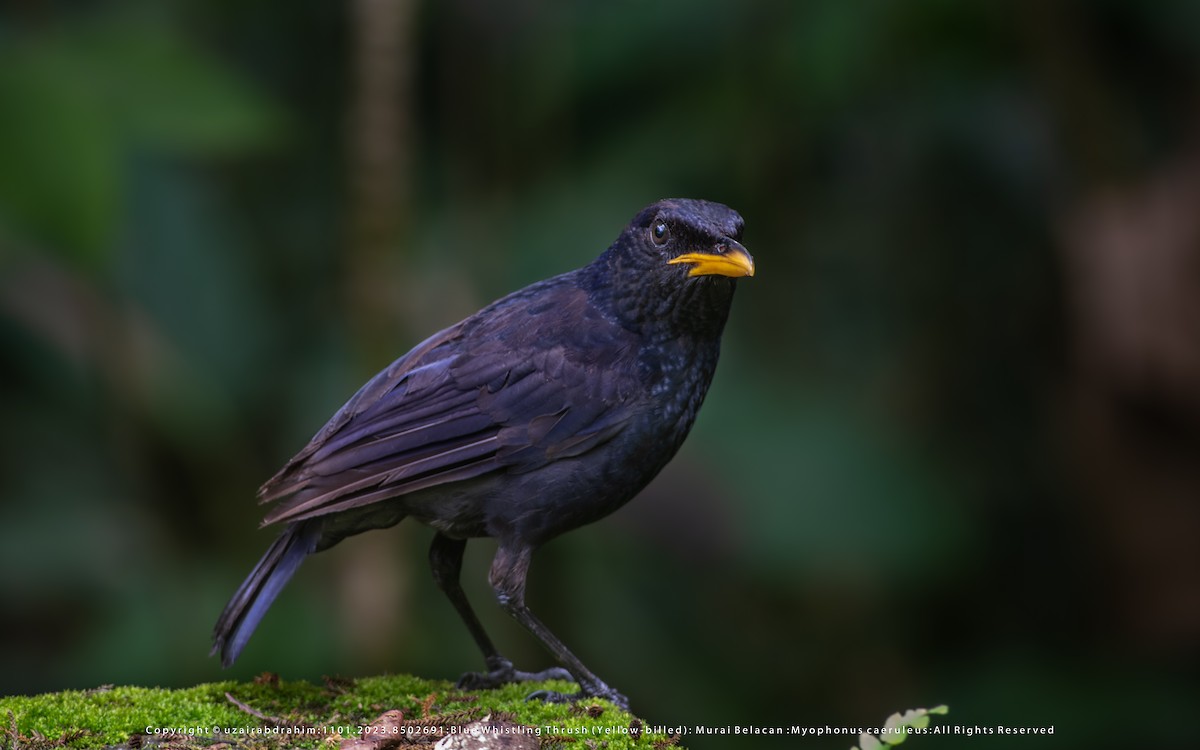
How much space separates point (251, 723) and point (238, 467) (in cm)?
290

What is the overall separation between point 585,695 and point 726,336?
9.31ft

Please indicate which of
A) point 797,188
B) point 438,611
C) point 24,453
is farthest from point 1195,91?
point 24,453

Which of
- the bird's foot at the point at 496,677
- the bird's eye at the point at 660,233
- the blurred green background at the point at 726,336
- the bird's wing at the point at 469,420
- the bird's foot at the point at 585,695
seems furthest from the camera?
the blurred green background at the point at 726,336

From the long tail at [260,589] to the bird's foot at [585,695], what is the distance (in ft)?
2.77

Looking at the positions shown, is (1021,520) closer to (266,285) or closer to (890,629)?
(890,629)

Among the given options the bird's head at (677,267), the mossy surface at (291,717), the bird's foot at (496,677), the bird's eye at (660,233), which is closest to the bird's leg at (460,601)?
the bird's foot at (496,677)

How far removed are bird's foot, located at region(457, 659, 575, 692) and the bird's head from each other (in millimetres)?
1217

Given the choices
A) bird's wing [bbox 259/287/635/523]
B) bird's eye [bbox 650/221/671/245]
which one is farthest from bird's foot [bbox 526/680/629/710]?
bird's eye [bbox 650/221/671/245]

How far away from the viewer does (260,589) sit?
411cm

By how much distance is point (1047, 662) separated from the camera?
21.2 feet

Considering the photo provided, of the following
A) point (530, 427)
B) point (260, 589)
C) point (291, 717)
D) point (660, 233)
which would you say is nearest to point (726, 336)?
point (660, 233)

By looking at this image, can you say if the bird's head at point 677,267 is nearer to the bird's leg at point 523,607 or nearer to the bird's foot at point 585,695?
the bird's leg at point 523,607

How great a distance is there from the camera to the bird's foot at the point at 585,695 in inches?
161

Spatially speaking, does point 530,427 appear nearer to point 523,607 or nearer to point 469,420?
point 469,420
